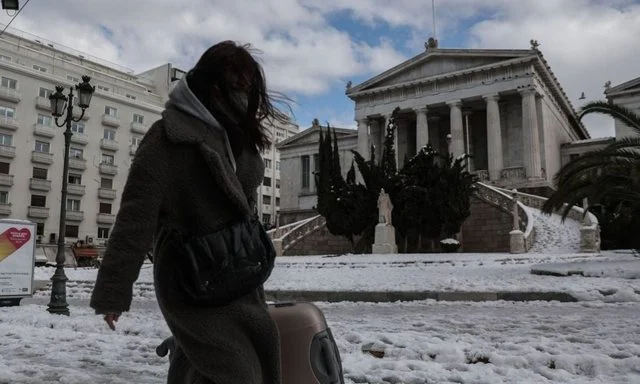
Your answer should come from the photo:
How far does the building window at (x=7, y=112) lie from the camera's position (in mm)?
46931

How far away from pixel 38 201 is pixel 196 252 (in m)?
52.0

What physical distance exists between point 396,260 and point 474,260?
274cm

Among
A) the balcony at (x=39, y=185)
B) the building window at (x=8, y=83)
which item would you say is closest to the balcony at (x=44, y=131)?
the building window at (x=8, y=83)

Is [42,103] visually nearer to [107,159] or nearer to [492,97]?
[107,159]

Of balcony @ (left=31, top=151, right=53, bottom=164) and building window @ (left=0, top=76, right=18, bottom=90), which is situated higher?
building window @ (left=0, top=76, right=18, bottom=90)

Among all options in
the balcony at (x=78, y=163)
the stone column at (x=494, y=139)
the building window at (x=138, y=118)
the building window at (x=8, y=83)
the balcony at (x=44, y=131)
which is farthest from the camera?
the building window at (x=138, y=118)

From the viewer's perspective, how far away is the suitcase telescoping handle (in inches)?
70.9

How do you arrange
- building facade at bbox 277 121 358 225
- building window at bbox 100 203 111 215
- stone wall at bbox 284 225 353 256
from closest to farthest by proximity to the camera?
stone wall at bbox 284 225 353 256 → building window at bbox 100 203 111 215 → building facade at bbox 277 121 358 225

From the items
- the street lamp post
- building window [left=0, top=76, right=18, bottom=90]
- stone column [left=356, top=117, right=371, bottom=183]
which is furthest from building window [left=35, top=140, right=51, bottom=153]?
the street lamp post

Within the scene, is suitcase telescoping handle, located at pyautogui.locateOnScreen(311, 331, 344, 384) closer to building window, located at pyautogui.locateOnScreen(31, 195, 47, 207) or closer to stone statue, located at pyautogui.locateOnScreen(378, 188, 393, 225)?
stone statue, located at pyautogui.locateOnScreen(378, 188, 393, 225)

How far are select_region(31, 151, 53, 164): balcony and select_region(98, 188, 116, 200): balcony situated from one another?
16.7ft

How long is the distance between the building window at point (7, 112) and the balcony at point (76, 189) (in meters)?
7.72

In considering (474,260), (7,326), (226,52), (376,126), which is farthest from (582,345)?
(376,126)

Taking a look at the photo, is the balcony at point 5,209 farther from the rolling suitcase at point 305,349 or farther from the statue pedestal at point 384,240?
the rolling suitcase at point 305,349
